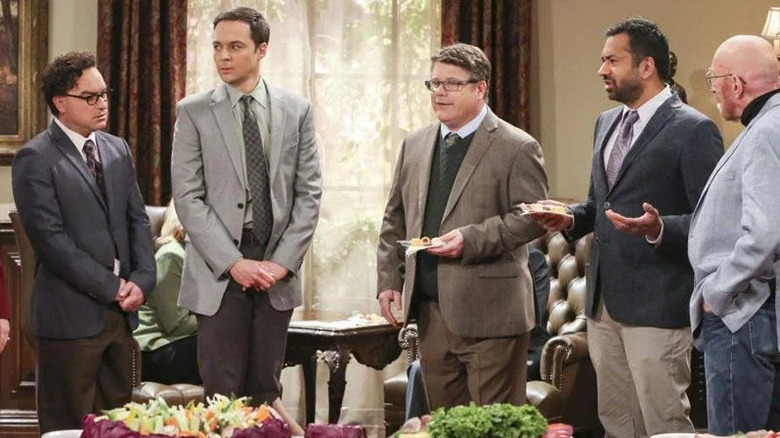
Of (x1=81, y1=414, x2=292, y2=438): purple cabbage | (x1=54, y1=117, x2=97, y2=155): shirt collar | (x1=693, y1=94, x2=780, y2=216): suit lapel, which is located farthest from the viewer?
(x1=54, y1=117, x2=97, y2=155): shirt collar

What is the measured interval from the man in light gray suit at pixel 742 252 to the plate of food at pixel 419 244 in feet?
2.69

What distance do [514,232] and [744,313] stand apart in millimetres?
837

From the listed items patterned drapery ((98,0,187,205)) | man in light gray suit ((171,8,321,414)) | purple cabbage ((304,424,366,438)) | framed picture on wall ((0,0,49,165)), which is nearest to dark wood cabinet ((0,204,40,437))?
framed picture on wall ((0,0,49,165))

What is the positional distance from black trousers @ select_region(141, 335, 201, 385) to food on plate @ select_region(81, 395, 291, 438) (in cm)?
268

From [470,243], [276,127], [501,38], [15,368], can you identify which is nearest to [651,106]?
[470,243]

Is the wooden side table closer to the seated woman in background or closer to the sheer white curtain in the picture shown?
the seated woman in background

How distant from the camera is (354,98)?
7031 mm

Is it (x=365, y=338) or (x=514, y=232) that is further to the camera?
(x=365, y=338)

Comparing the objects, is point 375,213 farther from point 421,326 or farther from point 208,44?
point 421,326

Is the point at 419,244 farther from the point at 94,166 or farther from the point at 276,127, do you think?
the point at 94,166

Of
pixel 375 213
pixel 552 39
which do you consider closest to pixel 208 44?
pixel 375 213

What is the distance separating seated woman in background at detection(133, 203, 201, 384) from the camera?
19.2ft

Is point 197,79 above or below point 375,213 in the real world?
above

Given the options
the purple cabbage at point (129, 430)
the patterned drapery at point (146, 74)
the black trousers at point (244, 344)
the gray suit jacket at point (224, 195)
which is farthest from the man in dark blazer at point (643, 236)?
the patterned drapery at point (146, 74)
